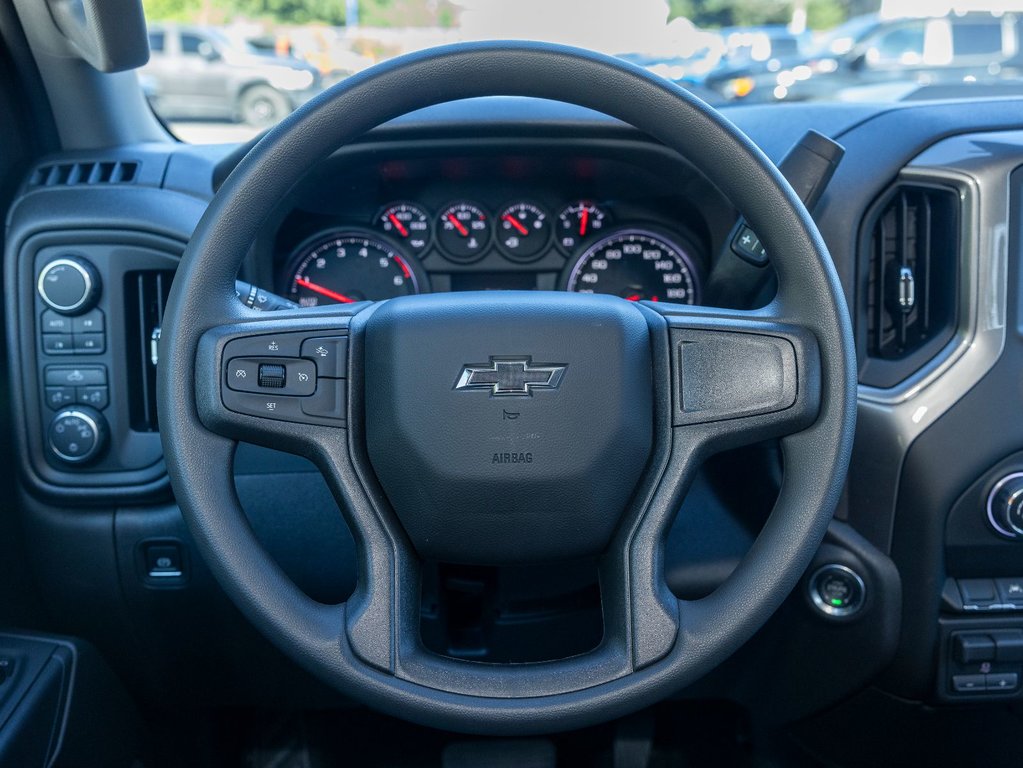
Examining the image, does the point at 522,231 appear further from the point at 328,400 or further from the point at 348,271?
the point at 328,400

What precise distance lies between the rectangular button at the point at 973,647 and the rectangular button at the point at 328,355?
3.29ft

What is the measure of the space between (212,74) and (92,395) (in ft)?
28.1

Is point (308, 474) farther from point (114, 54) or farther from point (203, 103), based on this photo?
point (203, 103)

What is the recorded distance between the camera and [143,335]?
65.6 inches

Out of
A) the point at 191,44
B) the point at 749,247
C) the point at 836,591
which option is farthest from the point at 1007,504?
the point at 191,44

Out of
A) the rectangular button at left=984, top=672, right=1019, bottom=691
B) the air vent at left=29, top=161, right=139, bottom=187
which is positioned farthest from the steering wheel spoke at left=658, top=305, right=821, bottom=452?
the air vent at left=29, top=161, right=139, bottom=187

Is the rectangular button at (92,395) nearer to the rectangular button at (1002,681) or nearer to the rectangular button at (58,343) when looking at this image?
the rectangular button at (58,343)

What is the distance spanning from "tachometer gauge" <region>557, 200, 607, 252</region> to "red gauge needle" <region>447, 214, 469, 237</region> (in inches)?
6.2

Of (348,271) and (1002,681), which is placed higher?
(348,271)

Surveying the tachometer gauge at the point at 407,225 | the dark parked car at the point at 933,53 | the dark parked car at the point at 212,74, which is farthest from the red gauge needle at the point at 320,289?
the dark parked car at the point at 212,74

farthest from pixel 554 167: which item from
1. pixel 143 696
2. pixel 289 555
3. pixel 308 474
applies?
pixel 143 696

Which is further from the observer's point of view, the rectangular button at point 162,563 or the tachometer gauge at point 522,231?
the tachometer gauge at point 522,231

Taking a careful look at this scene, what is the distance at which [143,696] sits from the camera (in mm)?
1818

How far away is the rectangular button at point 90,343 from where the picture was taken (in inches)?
64.3
